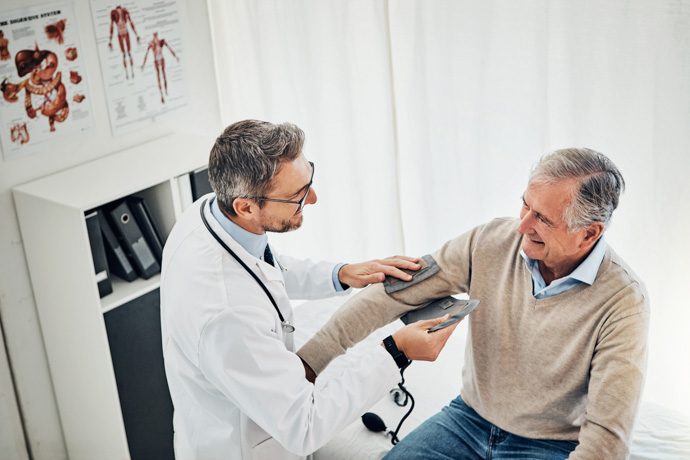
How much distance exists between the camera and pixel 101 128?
8.53ft

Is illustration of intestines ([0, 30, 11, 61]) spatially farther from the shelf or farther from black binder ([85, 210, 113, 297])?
the shelf

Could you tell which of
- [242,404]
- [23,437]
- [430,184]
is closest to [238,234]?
[242,404]

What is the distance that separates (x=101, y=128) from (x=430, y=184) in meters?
1.25

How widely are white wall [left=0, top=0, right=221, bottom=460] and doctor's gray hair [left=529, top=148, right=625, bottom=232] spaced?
1.66m

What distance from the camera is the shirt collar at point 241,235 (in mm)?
1682

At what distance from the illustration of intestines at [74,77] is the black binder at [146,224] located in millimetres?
472

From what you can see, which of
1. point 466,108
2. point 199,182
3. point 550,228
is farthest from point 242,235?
point 466,108

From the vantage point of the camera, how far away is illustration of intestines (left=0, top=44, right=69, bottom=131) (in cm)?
229

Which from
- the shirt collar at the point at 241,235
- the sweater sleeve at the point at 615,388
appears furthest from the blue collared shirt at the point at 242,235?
the sweater sleeve at the point at 615,388

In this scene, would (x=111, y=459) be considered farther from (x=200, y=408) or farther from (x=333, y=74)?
(x=333, y=74)

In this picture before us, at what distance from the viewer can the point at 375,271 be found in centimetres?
194

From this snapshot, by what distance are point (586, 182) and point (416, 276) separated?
0.53 m

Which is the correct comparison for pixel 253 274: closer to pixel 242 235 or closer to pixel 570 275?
pixel 242 235

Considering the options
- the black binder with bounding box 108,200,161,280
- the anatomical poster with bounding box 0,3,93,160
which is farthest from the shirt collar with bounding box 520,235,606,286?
the anatomical poster with bounding box 0,3,93,160
